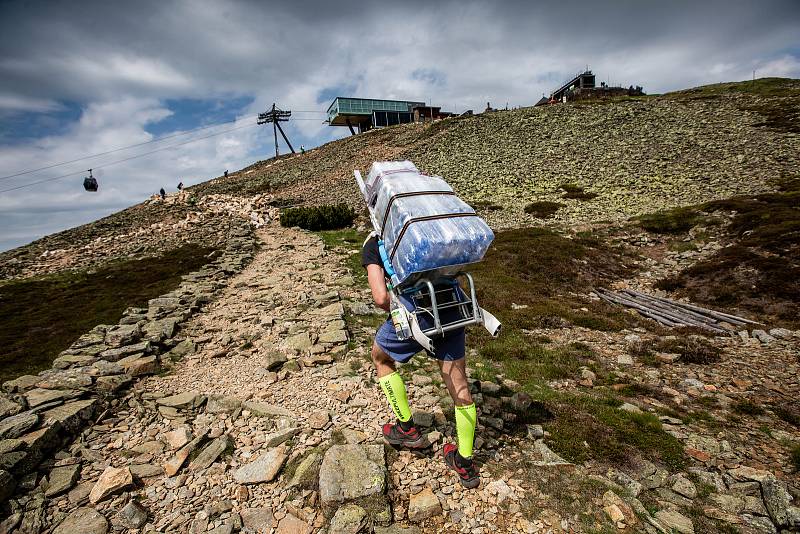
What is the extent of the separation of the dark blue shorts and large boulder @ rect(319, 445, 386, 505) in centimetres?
141

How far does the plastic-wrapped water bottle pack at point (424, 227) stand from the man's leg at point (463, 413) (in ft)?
3.92

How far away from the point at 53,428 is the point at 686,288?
1876 centimetres

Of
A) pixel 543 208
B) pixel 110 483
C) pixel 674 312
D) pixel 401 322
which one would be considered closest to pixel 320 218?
pixel 543 208

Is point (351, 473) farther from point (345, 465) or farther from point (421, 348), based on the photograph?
point (421, 348)

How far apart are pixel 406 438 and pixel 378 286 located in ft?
7.64

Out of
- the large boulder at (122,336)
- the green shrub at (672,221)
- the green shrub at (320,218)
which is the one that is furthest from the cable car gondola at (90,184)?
the green shrub at (672,221)

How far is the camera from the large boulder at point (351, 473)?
13.5 feet

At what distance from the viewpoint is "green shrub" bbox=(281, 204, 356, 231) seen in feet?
88.4

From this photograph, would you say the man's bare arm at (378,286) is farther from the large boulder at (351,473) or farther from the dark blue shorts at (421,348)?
the large boulder at (351,473)

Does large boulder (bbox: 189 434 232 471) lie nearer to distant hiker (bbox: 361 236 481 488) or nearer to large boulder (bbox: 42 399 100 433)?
large boulder (bbox: 42 399 100 433)

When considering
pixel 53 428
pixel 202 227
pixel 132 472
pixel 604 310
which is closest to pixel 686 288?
pixel 604 310

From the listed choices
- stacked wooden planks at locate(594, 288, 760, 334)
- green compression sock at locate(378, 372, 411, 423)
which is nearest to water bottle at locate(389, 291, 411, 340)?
green compression sock at locate(378, 372, 411, 423)

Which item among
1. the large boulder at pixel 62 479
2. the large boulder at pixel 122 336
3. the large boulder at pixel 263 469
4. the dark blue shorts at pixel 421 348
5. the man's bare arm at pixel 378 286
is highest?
the man's bare arm at pixel 378 286

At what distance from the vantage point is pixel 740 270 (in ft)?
45.8
